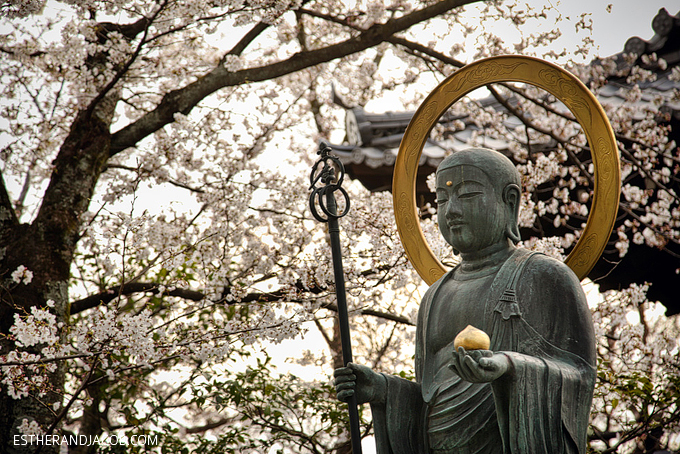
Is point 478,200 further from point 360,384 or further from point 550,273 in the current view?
point 360,384

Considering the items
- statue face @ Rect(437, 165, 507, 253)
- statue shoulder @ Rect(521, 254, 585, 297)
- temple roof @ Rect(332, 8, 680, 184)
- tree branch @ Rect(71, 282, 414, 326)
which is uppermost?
temple roof @ Rect(332, 8, 680, 184)

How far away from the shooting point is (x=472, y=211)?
347 cm

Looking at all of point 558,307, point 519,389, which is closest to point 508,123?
point 558,307

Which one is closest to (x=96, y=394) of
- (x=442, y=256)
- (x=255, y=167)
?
(x=255, y=167)

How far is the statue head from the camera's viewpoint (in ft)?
11.4

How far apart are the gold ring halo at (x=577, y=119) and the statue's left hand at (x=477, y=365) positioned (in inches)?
39.1

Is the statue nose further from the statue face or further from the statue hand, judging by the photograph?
the statue hand

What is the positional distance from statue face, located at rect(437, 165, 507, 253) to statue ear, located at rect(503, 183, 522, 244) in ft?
0.09

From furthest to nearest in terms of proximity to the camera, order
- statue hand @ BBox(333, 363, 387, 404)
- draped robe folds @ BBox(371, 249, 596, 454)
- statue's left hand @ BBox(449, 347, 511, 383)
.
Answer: statue hand @ BBox(333, 363, 387, 404), draped robe folds @ BBox(371, 249, 596, 454), statue's left hand @ BBox(449, 347, 511, 383)

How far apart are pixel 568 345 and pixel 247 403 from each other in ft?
16.0

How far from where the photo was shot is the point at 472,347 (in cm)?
278

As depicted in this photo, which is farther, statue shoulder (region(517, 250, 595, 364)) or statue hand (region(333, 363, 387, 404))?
statue hand (region(333, 363, 387, 404))

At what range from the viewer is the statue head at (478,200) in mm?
3473

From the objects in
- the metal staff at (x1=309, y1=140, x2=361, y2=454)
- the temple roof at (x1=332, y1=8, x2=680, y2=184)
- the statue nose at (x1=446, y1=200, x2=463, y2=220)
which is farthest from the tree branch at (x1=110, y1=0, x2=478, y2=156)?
the statue nose at (x1=446, y1=200, x2=463, y2=220)
